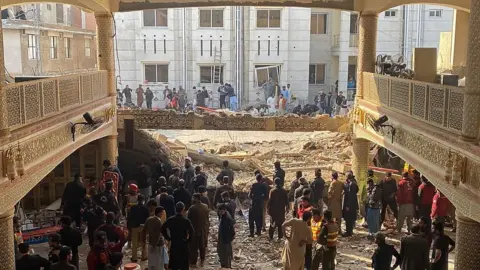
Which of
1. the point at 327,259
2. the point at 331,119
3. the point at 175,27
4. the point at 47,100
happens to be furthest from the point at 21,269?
the point at 175,27

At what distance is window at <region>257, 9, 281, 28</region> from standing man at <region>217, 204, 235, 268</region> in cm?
2037

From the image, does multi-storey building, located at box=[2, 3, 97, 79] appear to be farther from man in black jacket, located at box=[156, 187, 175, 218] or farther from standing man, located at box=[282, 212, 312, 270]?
standing man, located at box=[282, 212, 312, 270]

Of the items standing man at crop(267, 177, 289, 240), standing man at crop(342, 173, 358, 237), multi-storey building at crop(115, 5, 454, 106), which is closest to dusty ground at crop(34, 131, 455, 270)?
standing man at crop(342, 173, 358, 237)

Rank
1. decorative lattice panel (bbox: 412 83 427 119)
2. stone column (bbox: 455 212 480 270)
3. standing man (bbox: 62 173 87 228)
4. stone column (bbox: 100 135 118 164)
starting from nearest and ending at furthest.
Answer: stone column (bbox: 455 212 480 270) → decorative lattice panel (bbox: 412 83 427 119) → standing man (bbox: 62 173 87 228) → stone column (bbox: 100 135 118 164)

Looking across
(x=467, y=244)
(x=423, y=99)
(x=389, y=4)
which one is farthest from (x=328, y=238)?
(x=389, y=4)

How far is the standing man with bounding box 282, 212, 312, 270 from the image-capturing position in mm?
8961

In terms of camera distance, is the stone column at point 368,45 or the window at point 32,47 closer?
the stone column at point 368,45

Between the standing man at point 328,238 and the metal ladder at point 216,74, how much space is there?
19790 millimetres

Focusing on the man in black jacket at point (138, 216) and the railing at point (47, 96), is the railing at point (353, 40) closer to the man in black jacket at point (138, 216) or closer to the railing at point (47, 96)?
the railing at point (47, 96)

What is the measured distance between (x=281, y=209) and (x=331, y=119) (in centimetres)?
617

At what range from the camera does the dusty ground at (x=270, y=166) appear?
1110cm

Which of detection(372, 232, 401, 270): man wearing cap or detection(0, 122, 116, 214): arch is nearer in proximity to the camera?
detection(0, 122, 116, 214): arch

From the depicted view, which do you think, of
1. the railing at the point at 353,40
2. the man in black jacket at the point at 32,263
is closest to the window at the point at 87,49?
the railing at the point at 353,40

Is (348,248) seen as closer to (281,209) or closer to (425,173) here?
(281,209)
